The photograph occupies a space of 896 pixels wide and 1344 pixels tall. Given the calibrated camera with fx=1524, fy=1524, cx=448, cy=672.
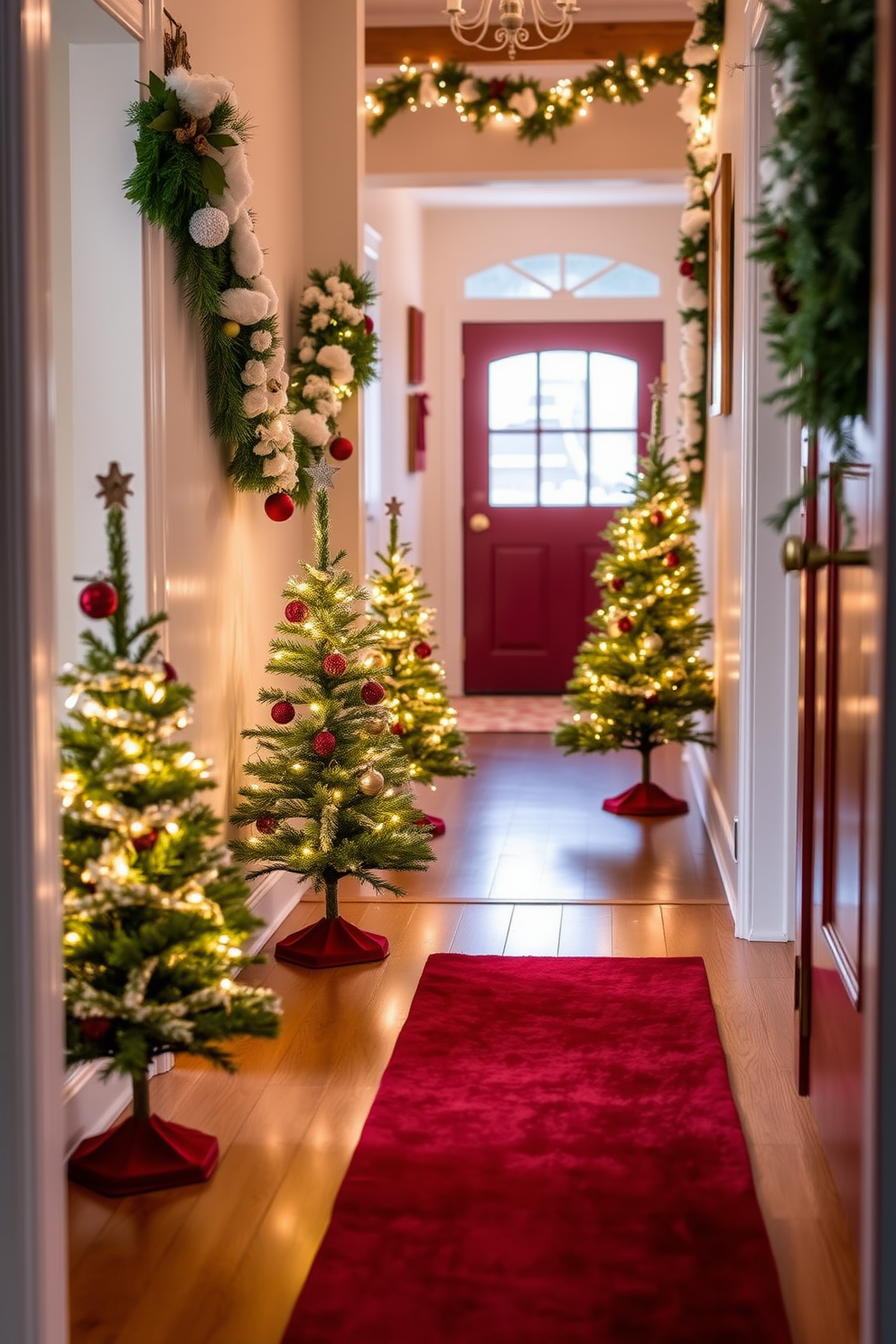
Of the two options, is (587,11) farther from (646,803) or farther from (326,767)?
(326,767)

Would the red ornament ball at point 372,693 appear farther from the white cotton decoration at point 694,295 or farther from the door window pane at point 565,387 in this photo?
the door window pane at point 565,387

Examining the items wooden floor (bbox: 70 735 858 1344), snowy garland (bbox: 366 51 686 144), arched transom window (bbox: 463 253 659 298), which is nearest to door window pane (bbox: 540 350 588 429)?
arched transom window (bbox: 463 253 659 298)

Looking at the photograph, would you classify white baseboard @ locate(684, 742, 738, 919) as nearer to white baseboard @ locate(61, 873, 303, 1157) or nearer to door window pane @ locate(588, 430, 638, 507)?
white baseboard @ locate(61, 873, 303, 1157)

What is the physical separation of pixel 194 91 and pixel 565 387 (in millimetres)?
6414

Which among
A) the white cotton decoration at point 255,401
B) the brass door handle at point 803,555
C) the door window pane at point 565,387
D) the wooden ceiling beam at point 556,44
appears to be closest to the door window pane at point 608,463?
the door window pane at point 565,387

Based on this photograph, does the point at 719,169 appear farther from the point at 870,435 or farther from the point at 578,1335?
the point at 578,1335

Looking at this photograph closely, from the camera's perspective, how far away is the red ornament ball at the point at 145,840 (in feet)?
8.19

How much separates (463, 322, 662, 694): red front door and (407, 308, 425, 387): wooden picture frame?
0.47 meters

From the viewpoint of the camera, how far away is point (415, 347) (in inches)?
346

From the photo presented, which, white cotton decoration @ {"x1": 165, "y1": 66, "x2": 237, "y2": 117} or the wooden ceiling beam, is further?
the wooden ceiling beam

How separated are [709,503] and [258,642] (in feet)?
8.22

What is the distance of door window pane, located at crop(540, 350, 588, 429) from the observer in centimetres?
929

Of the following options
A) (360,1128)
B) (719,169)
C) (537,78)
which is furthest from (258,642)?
(537,78)

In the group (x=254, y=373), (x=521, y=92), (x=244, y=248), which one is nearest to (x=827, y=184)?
(x=244, y=248)
